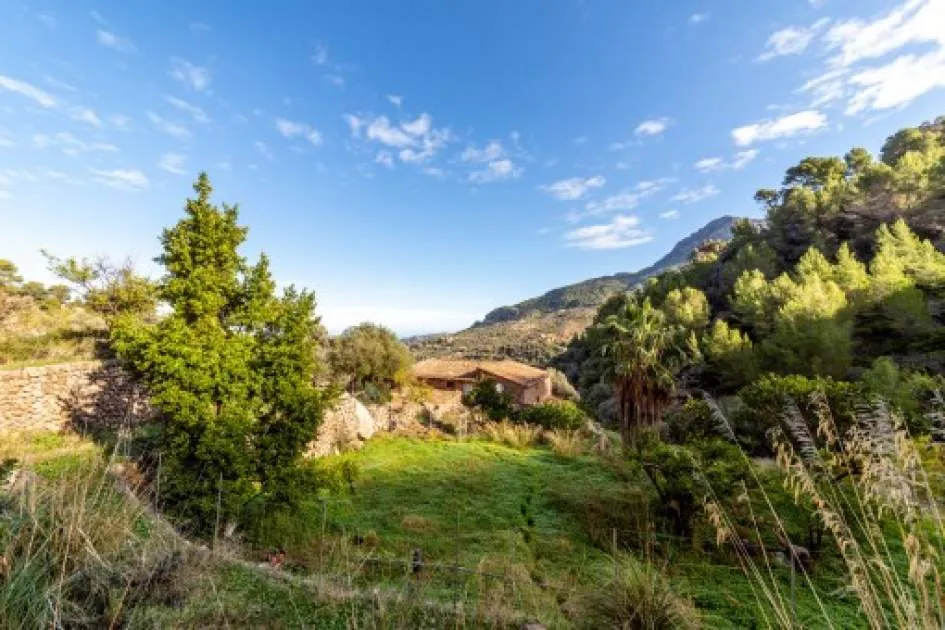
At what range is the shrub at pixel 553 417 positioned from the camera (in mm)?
19375

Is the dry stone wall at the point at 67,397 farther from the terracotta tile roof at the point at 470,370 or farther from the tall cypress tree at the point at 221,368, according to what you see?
the terracotta tile roof at the point at 470,370

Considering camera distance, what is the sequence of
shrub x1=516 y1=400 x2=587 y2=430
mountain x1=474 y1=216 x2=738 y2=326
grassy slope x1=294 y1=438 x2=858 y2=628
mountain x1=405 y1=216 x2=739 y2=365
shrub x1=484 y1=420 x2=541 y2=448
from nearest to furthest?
grassy slope x1=294 y1=438 x2=858 y2=628 → shrub x1=484 y1=420 x2=541 y2=448 → shrub x1=516 y1=400 x2=587 y2=430 → mountain x1=405 y1=216 x2=739 y2=365 → mountain x1=474 y1=216 x2=738 y2=326

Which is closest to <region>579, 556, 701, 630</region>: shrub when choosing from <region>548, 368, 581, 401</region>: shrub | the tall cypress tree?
the tall cypress tree

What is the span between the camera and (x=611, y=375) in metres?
19.6

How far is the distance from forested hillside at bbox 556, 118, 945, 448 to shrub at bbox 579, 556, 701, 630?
4015mm

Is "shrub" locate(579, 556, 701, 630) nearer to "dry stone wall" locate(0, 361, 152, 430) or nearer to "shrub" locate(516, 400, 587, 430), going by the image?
"dry stone wall" locate(0, 361, 152, 430)

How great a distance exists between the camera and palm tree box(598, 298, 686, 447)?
18016 mm

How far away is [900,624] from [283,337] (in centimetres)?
830

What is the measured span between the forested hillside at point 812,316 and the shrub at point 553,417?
1.96 meters

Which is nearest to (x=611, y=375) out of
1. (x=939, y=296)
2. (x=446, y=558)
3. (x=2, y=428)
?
(x=446, y=558)

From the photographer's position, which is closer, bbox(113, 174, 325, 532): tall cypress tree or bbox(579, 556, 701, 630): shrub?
bbox(579, 556, 701, 630): shrub

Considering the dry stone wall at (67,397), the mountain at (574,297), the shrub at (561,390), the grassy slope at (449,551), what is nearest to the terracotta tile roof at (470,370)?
the shrub at (561,390)

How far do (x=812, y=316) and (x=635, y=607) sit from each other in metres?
23.9

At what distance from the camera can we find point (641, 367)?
17.9 meters
